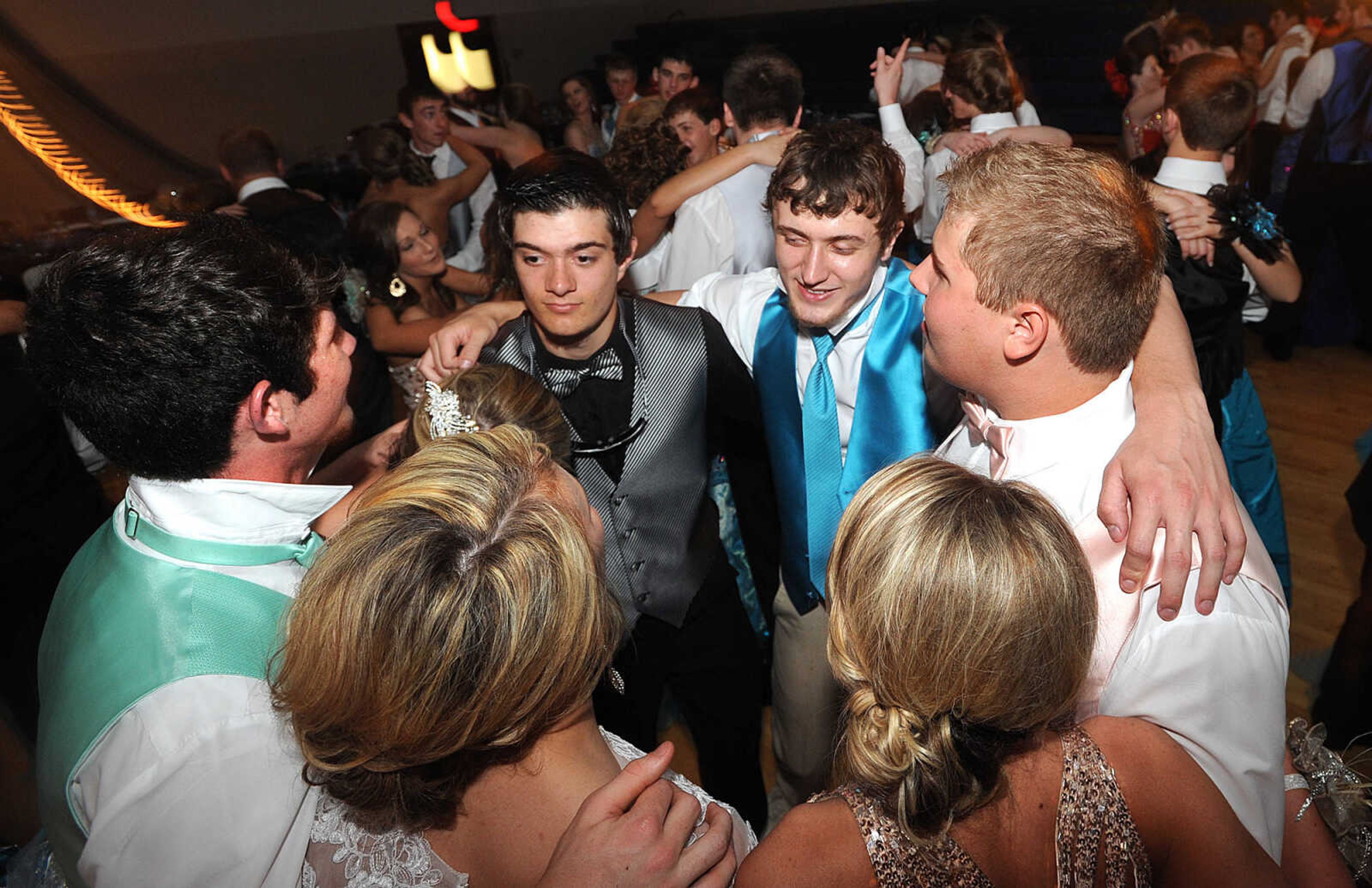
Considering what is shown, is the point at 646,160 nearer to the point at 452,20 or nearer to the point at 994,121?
the point at 994,121

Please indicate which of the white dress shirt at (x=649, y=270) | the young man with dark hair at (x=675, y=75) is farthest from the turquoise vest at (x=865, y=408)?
the young man with dark hair at (x=675, y=75)

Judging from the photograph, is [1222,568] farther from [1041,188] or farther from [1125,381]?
[1041,188]

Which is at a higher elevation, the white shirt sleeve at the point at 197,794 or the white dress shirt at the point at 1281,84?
the white dress shirt at the point at 1281,84

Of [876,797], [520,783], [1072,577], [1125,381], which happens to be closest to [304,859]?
[520,783]

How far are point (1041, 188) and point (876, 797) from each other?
94cm

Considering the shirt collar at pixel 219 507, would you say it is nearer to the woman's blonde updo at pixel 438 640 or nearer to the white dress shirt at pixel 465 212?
the woman's blonde updo at pixel 438 640

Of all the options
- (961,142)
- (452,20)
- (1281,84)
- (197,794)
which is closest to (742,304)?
(197,794)

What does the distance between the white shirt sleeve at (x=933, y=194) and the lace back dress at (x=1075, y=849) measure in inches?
116

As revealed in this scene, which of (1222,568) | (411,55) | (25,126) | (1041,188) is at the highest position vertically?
(411,55)

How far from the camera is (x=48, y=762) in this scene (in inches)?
40.4

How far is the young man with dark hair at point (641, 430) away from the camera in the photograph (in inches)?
72.7

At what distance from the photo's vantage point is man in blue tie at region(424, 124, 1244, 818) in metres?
1.80

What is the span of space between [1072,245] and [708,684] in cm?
127

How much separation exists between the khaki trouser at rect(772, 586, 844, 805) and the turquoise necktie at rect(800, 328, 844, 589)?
0.16 metres
